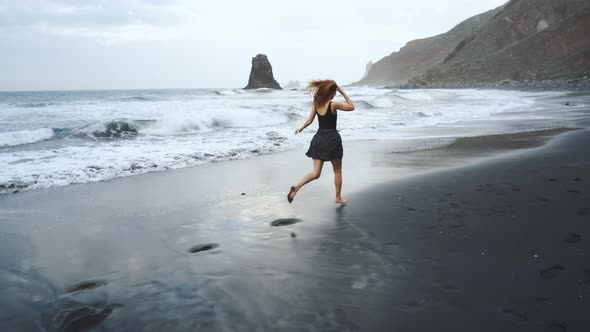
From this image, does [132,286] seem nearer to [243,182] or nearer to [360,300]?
[360,300]

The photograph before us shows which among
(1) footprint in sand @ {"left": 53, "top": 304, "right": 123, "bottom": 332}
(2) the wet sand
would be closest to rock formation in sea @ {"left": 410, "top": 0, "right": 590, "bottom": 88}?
(2) the wet sand

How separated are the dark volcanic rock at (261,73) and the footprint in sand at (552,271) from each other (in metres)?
98.8

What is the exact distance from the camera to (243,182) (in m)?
6.40

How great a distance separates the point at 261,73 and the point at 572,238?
9992 cm

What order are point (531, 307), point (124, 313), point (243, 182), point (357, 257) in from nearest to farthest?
point (531, 307) → point (124, 313) → point (357, 257) → point (243, 182)

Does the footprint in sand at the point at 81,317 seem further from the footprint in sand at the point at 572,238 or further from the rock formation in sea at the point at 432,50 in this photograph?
the rock formation in sea at the point at 432,50

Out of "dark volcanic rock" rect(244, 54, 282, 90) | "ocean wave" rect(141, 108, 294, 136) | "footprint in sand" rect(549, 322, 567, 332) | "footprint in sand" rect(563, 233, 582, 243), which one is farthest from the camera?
"dark volcanic rock" rect(244, 54, 282, 90)

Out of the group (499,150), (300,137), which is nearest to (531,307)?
(499,150)

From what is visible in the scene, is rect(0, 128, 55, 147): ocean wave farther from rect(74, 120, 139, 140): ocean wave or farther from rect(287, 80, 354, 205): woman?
rect(287, 80, 354, 205): woman

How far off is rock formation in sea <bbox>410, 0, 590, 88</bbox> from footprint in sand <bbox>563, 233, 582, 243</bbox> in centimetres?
5702

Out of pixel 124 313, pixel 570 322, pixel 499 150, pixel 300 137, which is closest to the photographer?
pixel 570 322

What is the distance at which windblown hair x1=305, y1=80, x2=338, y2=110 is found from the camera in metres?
4.87

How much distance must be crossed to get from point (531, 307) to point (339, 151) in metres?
2.99

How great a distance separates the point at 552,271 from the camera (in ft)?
9.24
